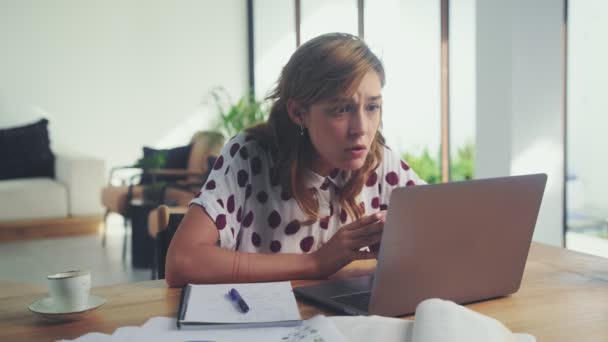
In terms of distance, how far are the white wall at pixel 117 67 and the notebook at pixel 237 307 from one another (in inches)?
201

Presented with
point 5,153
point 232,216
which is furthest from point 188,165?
point 232,216

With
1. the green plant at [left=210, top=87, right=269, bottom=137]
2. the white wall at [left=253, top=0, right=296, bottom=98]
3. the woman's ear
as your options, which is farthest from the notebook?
the white wall at [left=253, top=0, right=296, bottom=98]

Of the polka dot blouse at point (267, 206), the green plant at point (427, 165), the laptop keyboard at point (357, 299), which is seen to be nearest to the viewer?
the laptop keyboard at point (357, 299)

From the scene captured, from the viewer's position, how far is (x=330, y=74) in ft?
4.16

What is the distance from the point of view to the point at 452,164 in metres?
3.99

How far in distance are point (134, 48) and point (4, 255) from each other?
2439 mm

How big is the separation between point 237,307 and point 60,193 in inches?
184

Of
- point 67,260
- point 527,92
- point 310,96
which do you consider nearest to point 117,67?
point 67,260

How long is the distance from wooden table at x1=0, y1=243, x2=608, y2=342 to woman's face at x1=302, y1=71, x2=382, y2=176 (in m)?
0.23

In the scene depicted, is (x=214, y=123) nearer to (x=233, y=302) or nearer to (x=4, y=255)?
(x=4, y=255)

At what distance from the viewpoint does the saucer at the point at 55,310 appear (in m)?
0.94

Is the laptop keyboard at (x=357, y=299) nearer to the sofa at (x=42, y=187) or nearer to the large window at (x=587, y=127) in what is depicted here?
the large window at (x=587, y=127)

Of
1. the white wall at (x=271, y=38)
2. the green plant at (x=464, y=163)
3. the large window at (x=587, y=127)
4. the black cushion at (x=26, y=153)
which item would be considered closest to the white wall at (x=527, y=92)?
the large window at (x=587, y=127)

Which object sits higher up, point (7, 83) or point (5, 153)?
point (7, 83)
